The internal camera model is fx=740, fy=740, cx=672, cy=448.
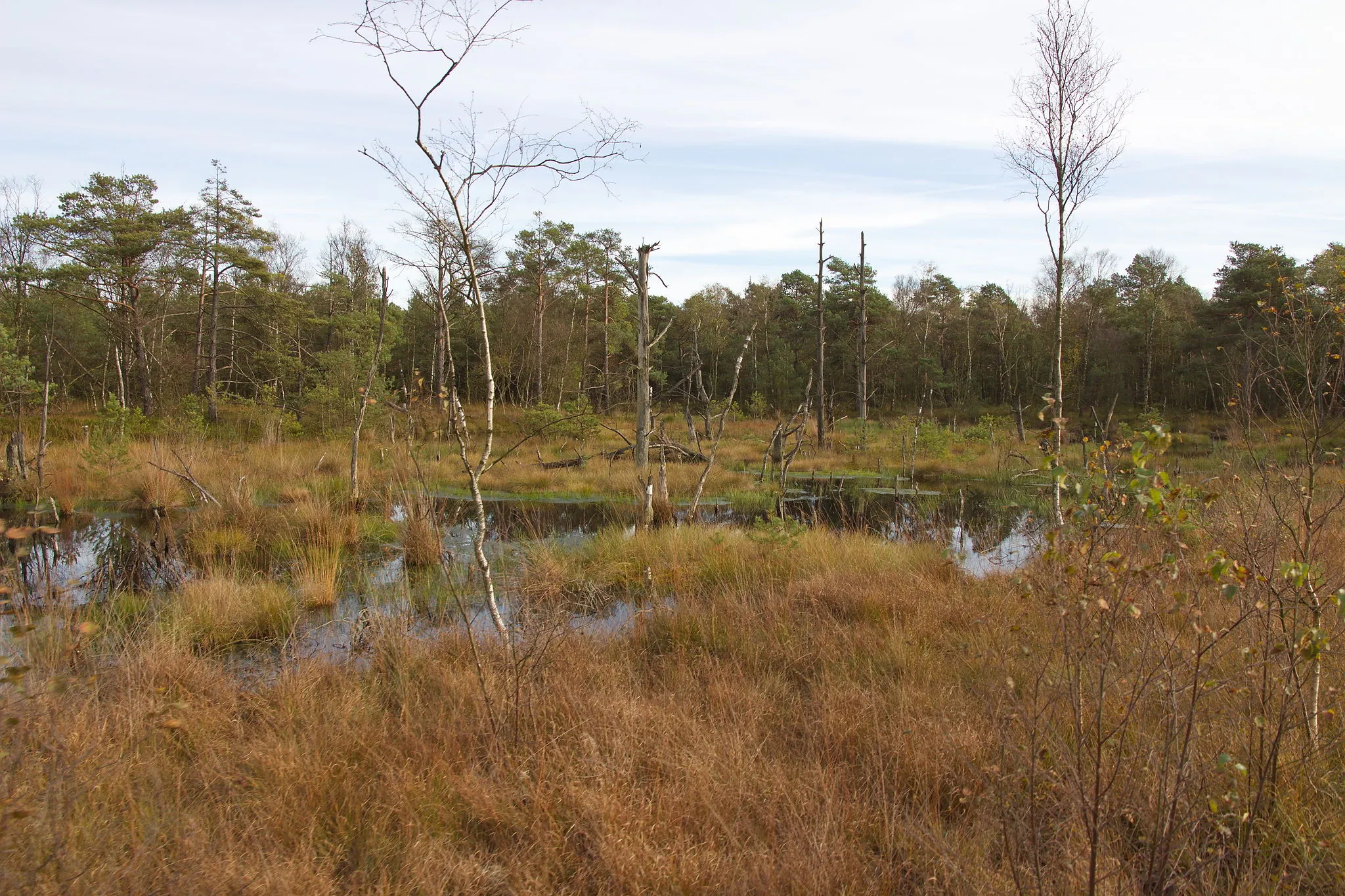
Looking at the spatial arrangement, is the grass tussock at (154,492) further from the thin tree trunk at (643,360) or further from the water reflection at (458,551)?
the thin tree trunk at (643,360)

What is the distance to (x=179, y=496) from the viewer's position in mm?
11508

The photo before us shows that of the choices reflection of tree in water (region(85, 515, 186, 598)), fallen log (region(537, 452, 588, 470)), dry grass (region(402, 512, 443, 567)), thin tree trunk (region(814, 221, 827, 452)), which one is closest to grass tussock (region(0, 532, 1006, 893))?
reflection of tree in water (region(85, 515, 186, 598))

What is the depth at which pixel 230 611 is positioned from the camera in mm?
5707

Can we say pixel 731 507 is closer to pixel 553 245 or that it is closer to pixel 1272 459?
pixel 1272 459

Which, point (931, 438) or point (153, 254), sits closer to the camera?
point (931, 438)

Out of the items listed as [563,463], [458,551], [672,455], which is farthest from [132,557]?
[672,455]

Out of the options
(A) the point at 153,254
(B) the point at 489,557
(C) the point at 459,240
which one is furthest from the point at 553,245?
(C) the point at 459,240

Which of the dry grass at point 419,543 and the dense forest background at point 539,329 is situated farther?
the dense forest background at point 539,329

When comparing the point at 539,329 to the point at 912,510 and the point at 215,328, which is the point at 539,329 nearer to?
the point at 215,328

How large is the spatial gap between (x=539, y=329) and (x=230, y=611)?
84.5 ft

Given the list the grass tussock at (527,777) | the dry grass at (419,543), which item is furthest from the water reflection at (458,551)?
the grass tussock at (527,777)

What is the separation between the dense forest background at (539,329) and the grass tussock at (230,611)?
6389 millimetres

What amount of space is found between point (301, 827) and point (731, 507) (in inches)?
404

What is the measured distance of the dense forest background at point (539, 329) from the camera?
22344 mm
